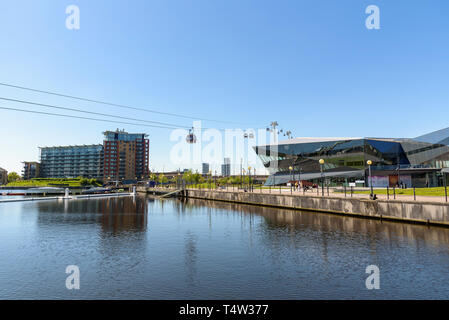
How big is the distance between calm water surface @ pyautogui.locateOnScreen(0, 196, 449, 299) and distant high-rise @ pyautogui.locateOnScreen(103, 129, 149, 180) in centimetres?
17113

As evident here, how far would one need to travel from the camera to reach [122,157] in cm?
18662

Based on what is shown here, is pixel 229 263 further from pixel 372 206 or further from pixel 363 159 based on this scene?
pixel 363 159

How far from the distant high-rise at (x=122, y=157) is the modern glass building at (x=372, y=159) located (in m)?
136

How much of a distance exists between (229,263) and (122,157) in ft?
618

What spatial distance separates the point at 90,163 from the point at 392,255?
214 metres

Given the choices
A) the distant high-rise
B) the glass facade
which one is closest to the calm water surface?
the glass facade

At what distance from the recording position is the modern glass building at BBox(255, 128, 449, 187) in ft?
186
